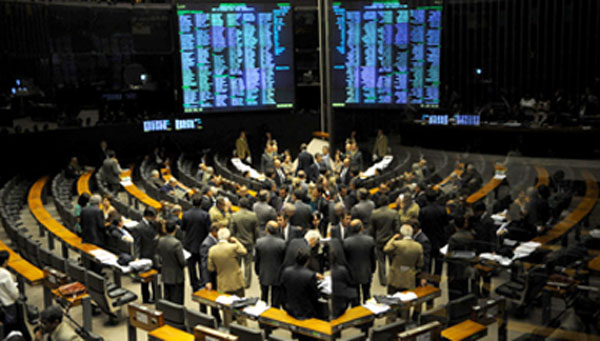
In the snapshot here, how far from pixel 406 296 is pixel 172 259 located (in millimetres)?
3539

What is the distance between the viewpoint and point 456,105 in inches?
93.1

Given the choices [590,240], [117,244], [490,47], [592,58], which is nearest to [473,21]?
[490,47]

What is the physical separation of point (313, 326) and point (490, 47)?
144 inches

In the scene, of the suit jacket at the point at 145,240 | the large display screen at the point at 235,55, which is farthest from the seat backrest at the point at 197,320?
the large display screen at the point at 235,55

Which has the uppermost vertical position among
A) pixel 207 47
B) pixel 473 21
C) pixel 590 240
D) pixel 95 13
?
pixel 95 13

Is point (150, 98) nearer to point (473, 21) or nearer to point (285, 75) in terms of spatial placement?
point (285, 75)

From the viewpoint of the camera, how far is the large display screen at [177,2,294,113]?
16.1m

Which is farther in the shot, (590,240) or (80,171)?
(80,171)

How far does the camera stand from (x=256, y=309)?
5863 mm

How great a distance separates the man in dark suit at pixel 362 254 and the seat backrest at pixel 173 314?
5.94 ft

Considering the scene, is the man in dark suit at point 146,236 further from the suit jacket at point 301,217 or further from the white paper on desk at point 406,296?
the white paper on desk at point 406,296

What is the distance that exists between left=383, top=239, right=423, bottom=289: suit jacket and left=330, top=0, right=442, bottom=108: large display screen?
1.57m

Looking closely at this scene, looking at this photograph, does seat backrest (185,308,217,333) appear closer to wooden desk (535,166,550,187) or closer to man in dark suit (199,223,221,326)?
man in dark suit (199,223,221,326)

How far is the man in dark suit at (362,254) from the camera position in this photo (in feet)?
17.7
